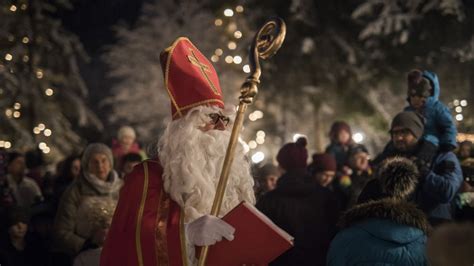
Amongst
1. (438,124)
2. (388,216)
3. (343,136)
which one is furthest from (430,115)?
(343,136)

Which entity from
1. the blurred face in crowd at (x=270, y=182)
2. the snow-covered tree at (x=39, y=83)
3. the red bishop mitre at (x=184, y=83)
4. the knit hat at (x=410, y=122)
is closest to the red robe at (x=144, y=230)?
the red bishop mitre at (x=184, y=83)

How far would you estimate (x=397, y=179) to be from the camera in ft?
21.4

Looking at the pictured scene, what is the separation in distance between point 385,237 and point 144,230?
1.54 metres

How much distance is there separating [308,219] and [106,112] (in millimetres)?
30385

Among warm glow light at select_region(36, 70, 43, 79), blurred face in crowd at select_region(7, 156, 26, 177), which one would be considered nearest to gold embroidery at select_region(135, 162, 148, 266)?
blurred face in crowd at select_region(7, 156, 26, 177)

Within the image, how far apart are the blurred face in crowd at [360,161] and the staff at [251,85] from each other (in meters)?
4.96

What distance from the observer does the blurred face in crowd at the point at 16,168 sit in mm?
11867

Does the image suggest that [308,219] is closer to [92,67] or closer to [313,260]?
[313,260]

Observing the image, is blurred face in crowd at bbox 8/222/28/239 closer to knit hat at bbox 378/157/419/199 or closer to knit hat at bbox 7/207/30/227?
knit hat at bbox 7/207/30/227

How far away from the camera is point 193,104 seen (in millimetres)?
6191

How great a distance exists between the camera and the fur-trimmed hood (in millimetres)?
5867

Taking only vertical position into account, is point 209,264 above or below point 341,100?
below

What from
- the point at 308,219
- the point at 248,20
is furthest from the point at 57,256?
the point at 248,20

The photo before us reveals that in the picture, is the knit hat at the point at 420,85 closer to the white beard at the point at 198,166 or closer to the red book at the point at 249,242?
the white beard at the point at 198,166
